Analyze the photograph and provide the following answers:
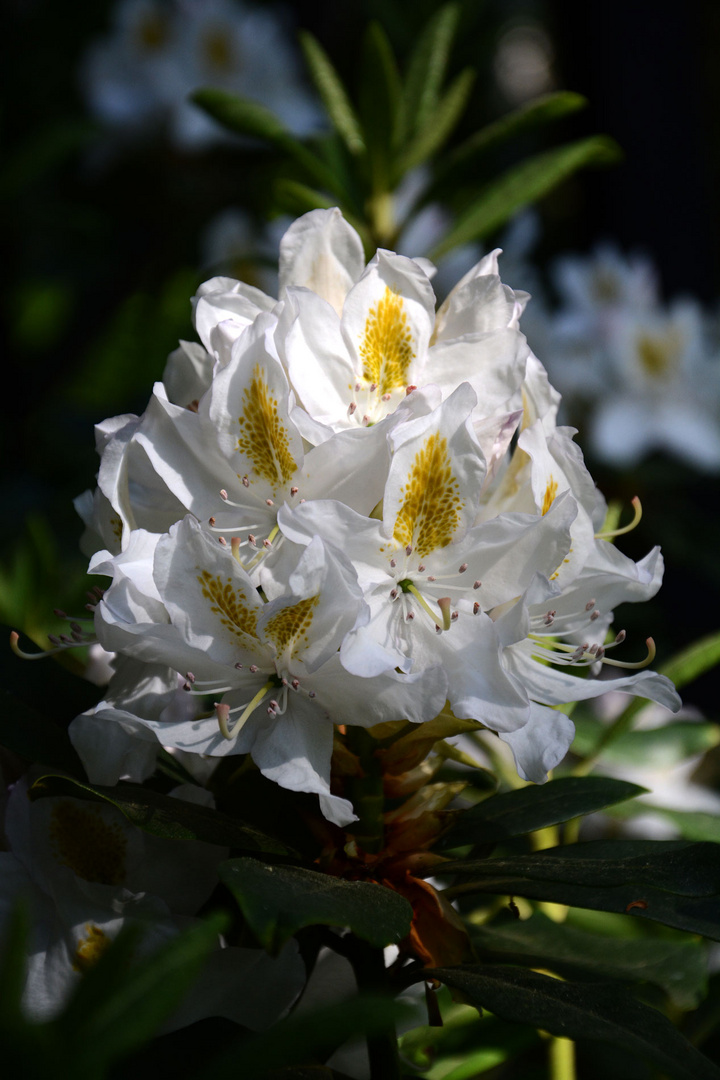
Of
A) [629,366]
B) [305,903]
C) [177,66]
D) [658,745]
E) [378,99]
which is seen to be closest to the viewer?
[305,903]

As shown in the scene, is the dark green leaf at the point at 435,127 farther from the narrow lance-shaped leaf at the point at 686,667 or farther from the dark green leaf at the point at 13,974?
the dark green leaf at the point at 13,974

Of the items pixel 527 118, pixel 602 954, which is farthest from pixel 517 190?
pixel 602 954

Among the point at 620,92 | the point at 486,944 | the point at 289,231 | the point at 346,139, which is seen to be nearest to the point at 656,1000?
the point at 486,944

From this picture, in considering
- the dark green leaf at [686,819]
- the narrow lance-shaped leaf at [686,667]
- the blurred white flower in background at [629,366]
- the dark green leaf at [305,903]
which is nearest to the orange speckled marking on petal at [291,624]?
the dark green leaf at [305,903]

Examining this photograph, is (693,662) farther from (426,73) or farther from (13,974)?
(426,73)

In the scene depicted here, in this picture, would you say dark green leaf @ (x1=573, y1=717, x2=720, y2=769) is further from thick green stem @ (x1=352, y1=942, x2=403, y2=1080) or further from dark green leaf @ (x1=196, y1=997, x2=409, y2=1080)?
dark green leaf @ (x1=196, y1=997, x2=409, y2=1080)
